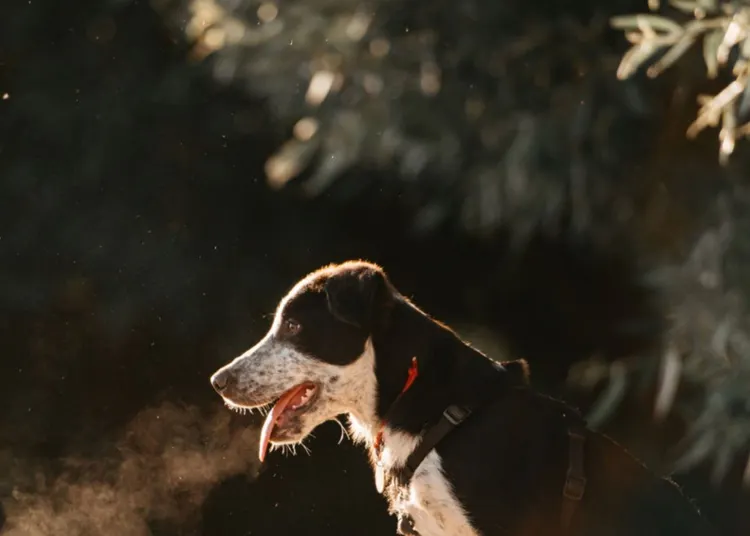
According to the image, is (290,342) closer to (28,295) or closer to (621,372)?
(621,372)

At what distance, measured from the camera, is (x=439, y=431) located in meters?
3.79

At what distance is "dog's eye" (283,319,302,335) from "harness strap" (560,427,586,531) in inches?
45.2

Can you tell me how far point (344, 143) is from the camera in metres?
3.82

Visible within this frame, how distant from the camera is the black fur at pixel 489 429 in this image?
3643 mm

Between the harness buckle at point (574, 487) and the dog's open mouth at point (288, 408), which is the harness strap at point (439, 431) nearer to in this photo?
the harness buckle at point (574, 487)

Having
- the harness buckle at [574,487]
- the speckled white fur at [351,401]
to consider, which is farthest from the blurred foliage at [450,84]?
the harness buckle at [574,487]

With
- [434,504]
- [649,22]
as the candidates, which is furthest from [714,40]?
[434,504]

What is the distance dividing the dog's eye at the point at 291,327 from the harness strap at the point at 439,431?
0.71 meters

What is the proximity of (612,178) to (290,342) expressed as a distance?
52.4 inches

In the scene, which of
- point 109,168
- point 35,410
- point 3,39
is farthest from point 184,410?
point 3,39

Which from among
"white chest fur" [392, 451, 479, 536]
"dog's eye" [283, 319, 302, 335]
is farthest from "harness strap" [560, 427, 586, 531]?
"dog's eye" [283, 319, 302, 335]

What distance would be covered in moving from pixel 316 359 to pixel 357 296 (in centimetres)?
33

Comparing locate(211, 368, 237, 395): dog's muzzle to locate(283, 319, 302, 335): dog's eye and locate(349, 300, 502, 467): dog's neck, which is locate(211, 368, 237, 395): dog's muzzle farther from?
locate(349, 300, 502, 467): dog's neck

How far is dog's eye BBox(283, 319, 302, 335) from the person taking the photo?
4.23 meters
